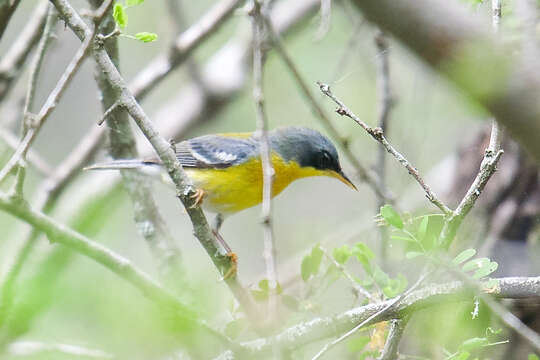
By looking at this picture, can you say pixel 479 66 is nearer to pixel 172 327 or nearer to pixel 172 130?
pixel 172 327

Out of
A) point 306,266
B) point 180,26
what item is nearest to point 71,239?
point 306,266

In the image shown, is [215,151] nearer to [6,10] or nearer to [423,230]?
[6,10]

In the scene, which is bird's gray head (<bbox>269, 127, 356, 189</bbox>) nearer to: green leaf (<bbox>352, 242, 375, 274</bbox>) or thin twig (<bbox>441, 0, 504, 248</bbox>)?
green leaf (<bbox>352, 242, 375, 274</bbox>)

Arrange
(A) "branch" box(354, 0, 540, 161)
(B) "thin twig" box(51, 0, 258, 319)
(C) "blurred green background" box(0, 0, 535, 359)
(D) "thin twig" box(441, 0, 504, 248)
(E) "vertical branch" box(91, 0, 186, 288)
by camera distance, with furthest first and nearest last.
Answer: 1. (E) "vertical branch" box(91, 0, 186, 288)
2. (B) "thin twig" box(51, 0, 258, 319)
3. (D) "thin twig" box(441, 0, 504, 248)
4. (C) "blurred green background" box(0, 0, 535, 359)
5. (A) "branch" box(354, 0, 540, 161)

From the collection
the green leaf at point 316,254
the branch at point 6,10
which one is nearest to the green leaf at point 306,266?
the green leaf at point 316,254

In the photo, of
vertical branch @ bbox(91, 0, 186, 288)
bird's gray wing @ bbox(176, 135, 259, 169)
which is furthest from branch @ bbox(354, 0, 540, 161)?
bird's gray wing @ bbox(176, 135, 259, 169)

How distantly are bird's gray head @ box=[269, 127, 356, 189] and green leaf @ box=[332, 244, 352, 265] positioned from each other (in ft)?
6.51

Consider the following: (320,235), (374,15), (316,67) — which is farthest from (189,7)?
(374,15)

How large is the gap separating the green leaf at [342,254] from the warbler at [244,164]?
6.16ft

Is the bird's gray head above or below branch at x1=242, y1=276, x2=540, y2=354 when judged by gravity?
above

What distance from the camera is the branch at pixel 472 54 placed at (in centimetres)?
103

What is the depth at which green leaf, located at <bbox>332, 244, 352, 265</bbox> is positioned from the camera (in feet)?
9.12

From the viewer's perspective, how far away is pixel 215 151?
16.3 ft

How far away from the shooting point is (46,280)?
1.59 meters
